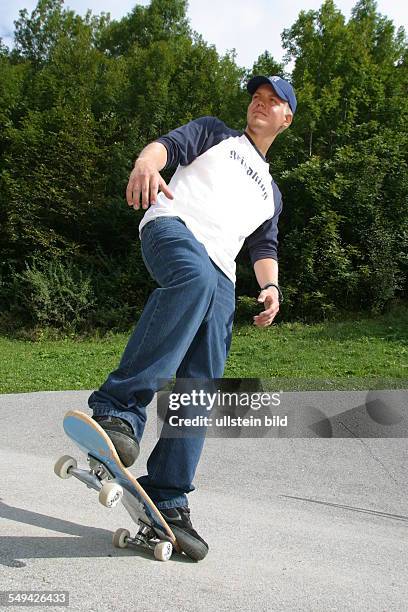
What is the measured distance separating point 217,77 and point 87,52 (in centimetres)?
471

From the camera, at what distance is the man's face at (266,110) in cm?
248

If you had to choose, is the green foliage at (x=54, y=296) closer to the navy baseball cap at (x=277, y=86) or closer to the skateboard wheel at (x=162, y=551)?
the navy baseball cap at (x=277, y=86)

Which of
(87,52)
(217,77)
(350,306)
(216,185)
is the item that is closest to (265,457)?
(216,185)

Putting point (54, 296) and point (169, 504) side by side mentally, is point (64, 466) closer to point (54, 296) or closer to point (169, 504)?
point (169, 504)

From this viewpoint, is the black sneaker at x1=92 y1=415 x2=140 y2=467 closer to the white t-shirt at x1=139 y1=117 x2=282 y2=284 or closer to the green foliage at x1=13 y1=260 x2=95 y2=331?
the white t-shirt at x1=139 y1=117 x2=282 y2=284

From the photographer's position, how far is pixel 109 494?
1823mm

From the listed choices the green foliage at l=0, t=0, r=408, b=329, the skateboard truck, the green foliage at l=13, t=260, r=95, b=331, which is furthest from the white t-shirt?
the green foliage at l=13, t=260, r=95, b=331

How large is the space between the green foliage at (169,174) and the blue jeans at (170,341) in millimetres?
12367

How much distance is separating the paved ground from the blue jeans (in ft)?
1.06

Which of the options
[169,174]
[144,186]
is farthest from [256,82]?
[169,174]

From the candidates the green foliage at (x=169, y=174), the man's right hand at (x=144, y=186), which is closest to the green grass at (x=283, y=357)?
the green foliage at (x=169, y=174)

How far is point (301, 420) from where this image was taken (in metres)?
6.23

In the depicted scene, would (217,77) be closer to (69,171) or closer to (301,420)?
(69,171)

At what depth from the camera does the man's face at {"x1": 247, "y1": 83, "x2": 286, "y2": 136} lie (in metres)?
2.48
